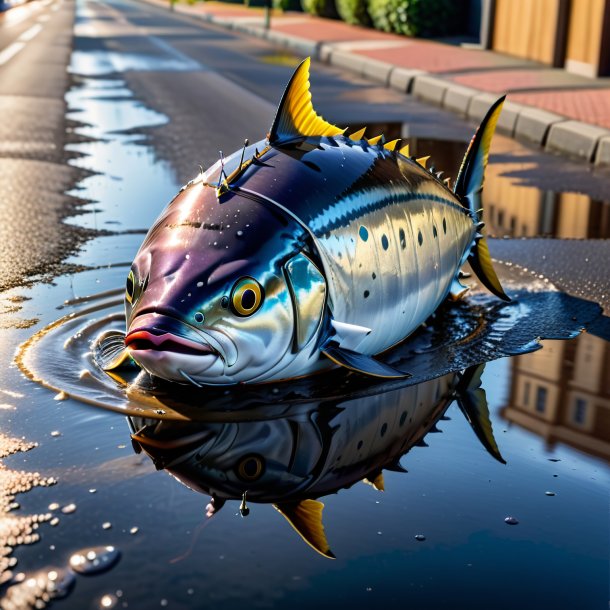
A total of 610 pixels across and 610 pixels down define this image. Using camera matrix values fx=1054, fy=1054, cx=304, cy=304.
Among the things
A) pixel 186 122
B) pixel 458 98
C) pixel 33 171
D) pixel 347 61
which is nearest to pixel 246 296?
pixel 33 171

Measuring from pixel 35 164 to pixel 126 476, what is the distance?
20.9ft

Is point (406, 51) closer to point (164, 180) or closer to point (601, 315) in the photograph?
point (164, 180)

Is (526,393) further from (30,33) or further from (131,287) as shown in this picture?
(30,33)

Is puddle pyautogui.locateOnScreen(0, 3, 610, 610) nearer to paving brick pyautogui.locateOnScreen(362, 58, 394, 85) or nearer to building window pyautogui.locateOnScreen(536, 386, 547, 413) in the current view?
building window pyautogui.locateOnScreen(536, 386, 547, 413)

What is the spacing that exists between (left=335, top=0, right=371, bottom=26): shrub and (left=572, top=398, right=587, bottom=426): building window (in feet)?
72.7

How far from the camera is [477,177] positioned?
4.87 meters

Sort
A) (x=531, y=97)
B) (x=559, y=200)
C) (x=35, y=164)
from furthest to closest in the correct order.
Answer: (x=531, y=97)
(x=35, y=164)
(x=559, y=200)

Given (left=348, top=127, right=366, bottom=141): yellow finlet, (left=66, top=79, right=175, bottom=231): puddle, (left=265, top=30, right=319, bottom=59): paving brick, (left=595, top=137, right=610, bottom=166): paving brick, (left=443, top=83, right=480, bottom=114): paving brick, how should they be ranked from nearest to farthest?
(left=348, top=127, right=366, bottom=141): yellow finlet → (left=66, top=79, right=175, bottom=231): puddle → (left=595, top=137, right=610, bottom=166): paving brick → (left=443, top=83, right=480, bottom=114): paving brick → (left=265, top=30, right=319, bottom=59): paving brick

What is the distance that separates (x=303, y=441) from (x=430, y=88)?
11728 mm

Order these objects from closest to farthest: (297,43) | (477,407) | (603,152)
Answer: (477,407) < (603,152) < (297,43)

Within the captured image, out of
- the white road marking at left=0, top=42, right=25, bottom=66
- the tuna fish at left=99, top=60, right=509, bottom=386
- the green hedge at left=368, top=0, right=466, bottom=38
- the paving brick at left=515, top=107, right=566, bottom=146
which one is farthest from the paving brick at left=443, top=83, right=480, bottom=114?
the tuna fish at left=99, top=60, right=509, bottom=386

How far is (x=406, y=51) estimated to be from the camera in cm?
1958

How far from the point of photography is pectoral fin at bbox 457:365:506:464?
3.65 metres

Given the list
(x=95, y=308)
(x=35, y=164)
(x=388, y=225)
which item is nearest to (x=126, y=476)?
(x=388, y=225)
